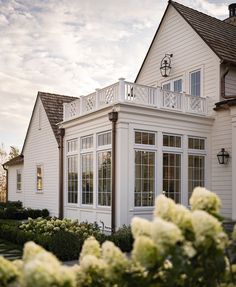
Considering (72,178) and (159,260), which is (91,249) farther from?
(72,178)

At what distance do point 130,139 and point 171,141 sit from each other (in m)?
1.85

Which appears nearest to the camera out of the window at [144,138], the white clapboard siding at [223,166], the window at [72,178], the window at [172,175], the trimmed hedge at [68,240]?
the trimmed hedge at [68,240]

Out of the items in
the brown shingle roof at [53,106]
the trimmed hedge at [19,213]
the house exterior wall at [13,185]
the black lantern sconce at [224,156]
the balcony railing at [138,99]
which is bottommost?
the trimmed hedge at [19,213]

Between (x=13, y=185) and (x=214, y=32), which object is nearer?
(x=214, y=32)

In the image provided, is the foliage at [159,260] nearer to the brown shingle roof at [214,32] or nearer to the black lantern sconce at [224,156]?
the black lantern sconce at [224,156]

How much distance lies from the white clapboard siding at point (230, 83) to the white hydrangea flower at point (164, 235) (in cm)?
1334

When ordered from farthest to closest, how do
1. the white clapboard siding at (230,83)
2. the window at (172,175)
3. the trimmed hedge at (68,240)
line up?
the white clapboard siding at (230,83) → the window at (172,175) → the trimmed hedge at (68,240)

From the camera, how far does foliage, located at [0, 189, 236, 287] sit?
211 cm

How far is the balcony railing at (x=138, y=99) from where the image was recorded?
1233cm

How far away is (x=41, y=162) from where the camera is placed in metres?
20.7

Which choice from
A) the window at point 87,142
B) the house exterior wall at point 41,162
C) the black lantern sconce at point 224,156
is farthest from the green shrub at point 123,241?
the house exterior wall at point 41,162

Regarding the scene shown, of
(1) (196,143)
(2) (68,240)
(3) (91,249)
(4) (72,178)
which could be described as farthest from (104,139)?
(3) (91,249)

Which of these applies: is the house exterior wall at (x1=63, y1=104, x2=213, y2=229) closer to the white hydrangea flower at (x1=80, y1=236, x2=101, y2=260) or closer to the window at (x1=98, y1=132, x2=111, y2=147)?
the window at (x1=98, y1=132, x2=111, y2=147)

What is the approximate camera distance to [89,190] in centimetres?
1420
